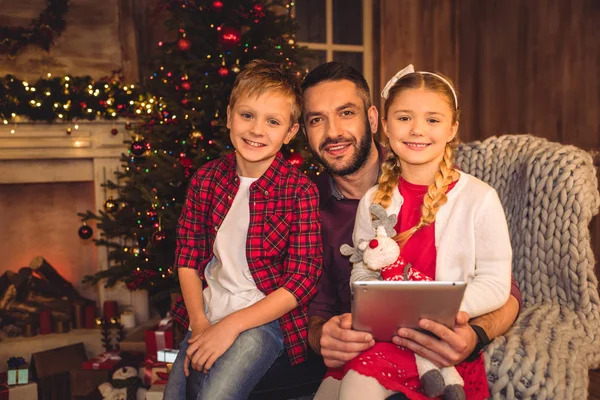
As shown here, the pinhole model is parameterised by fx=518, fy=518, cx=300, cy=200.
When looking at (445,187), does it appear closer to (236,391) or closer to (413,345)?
(413,345)

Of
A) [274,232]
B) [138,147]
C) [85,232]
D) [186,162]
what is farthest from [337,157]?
[85,232]

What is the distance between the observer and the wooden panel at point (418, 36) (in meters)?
4.79

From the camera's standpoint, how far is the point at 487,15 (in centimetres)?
442

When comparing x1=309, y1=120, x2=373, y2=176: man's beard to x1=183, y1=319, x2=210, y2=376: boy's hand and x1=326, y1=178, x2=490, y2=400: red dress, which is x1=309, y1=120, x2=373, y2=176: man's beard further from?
x1=183, y1=319, x2=210, y2=376: boy's hand

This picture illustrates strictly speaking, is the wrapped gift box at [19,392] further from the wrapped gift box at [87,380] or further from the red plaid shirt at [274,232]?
the red plaid shirt at [274,232]

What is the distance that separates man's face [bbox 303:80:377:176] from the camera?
1.82m

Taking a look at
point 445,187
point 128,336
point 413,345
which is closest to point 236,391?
point 413,345

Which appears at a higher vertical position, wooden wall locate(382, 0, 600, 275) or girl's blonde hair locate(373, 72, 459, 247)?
wooden wall locate(382, 0, 600, 275)

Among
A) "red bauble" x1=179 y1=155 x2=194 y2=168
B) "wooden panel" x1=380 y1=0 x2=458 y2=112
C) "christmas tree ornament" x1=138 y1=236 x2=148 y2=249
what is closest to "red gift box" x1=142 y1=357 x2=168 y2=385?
"christmas tree ornament" x1=138 y1=236 x2=148 y2=249

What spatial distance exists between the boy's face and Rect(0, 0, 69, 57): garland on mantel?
8.46 feet

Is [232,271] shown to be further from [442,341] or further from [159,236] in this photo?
[159,236]

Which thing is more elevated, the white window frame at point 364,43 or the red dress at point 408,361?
the white window frame at point 364,43

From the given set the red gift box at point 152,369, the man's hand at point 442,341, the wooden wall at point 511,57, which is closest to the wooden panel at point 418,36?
the wooden wall at point 511,57

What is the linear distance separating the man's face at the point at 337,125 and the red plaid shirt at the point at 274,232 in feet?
0.71
